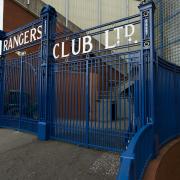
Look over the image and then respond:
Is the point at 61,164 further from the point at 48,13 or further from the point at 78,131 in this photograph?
the point at 48,13

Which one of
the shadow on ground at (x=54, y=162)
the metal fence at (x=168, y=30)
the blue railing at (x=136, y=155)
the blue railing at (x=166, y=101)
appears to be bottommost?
the shadow on ground at (x=54, y=162)

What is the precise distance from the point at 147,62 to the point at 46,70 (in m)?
3.41

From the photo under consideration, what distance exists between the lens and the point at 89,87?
7008 millimetres

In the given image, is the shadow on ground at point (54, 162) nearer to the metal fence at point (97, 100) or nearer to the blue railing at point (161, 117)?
the metal fence at point (97, 100)

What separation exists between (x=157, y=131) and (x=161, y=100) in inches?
43.4

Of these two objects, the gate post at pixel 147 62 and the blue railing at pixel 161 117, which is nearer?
the blue railing at pixel 161 117

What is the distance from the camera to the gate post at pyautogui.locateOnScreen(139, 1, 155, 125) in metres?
5.68

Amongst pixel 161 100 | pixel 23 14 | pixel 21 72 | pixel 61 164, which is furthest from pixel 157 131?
pixel 23 14

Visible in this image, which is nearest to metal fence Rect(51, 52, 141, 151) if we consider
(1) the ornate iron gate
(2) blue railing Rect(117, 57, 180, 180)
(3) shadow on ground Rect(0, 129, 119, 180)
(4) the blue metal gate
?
(1) the ornate iron gate

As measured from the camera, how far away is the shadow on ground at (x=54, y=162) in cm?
520

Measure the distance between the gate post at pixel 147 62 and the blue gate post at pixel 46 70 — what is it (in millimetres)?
3257

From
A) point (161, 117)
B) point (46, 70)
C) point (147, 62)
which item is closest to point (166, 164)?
point (161, 117)

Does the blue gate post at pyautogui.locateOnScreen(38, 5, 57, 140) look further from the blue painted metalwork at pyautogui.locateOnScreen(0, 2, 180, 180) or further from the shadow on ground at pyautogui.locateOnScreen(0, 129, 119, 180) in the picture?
the shadow on ground at pyautogui.locateOnScreen(0, 129, 119, 180)

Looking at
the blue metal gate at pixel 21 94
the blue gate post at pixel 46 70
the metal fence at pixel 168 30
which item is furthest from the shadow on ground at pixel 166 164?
the metal fence at pixel 168 30
